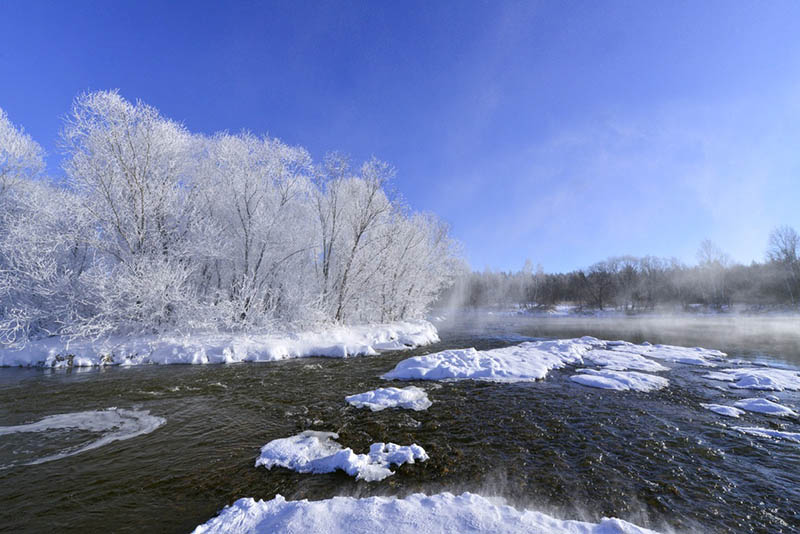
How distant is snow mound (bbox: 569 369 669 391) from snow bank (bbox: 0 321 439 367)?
9746mm

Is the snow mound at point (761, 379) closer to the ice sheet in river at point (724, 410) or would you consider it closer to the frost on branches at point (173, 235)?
the ice sheet in river at point (724, 410)

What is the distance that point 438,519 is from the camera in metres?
3.33

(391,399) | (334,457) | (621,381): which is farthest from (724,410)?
(334,457)

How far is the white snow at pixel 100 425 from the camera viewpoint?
5.92 m

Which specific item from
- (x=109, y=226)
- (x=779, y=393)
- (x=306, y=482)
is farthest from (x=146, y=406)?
(x=779, y=393)

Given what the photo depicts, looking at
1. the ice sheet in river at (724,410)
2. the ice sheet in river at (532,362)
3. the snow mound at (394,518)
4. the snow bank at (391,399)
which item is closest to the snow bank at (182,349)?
the ice sheet in river at (532,362)

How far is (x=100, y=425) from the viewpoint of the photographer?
21.6ft

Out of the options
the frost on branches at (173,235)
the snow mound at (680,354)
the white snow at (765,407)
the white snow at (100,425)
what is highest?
the frost on branches at (173,235)

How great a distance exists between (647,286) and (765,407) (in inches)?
2687

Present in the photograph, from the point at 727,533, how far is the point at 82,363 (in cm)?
1892

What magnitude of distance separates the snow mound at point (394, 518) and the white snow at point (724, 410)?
648cm

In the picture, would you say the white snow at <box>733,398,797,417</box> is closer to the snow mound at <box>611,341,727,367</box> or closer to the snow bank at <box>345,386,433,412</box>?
the snow mound at <box>611,341,727,367</box>

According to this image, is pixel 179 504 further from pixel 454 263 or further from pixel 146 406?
pixel 454 263

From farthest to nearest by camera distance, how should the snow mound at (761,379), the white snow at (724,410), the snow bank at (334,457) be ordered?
the snow mound at (761,379) → the white snow at (724,410) → the snow bank at (334,457)
